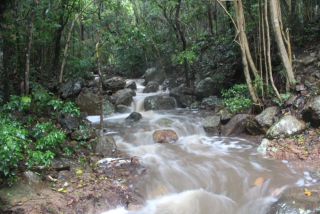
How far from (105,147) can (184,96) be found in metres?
7.15

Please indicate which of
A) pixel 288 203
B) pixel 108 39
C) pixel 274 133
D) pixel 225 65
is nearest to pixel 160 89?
pixel 225 65

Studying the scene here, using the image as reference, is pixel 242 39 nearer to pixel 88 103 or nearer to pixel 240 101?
pixel 240 101

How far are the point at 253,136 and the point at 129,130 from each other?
3.78 metres

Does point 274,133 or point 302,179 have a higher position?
point 274,133

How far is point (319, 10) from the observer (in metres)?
13.3

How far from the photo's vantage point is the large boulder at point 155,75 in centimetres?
1956

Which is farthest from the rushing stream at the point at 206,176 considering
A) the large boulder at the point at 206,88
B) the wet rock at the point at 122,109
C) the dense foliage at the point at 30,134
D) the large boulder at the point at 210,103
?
the large boulder at the point at 206,88

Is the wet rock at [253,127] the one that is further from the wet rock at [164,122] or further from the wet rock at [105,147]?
the wet rock at [105,147]

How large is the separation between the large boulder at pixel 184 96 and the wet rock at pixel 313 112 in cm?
648

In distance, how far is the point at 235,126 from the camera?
33.6 ft

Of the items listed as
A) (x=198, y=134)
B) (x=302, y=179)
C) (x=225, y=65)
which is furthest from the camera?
(x=225, y=65)

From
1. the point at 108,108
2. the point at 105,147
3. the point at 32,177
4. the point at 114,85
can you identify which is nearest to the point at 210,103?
the point at 108,108

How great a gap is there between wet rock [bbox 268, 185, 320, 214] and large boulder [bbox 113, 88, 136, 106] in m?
9.70

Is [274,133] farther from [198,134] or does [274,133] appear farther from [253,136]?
[198,134]
